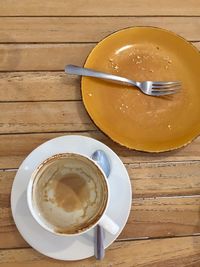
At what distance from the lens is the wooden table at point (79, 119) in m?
0.69

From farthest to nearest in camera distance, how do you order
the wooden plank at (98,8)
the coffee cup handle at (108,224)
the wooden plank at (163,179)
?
the wooden plank at (98,8)
the wooden plank at (163,179)
the coffee cup handle at (108,224)

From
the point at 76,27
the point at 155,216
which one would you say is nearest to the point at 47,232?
the point at 155,216

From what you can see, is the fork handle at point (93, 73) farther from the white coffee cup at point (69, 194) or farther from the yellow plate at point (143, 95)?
the white coffee cup at point (69, 194)

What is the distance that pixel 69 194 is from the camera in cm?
65

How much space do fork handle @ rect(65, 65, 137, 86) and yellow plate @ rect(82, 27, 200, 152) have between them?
0.01 meters

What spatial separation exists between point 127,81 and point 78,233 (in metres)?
0.30

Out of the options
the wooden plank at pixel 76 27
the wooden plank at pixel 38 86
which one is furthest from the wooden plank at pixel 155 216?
the wooden plank at pixel 76 27

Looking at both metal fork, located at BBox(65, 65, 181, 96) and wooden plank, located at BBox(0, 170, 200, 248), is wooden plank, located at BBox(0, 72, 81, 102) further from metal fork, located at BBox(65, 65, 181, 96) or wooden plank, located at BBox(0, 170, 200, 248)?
wooden plank, located at BBox(0, 170, 200, 248)

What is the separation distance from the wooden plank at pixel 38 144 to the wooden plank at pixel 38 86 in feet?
0.24

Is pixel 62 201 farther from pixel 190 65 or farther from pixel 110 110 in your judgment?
pixel 190 65

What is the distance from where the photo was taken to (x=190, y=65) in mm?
802

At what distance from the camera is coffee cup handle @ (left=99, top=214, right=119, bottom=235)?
0.62m

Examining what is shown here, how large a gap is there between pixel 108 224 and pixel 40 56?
1.18ft

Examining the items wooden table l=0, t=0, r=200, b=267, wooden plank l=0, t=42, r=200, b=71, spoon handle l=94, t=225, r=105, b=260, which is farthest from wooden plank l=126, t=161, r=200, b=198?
wooden plank l=0, t=42, r=200, b=71
